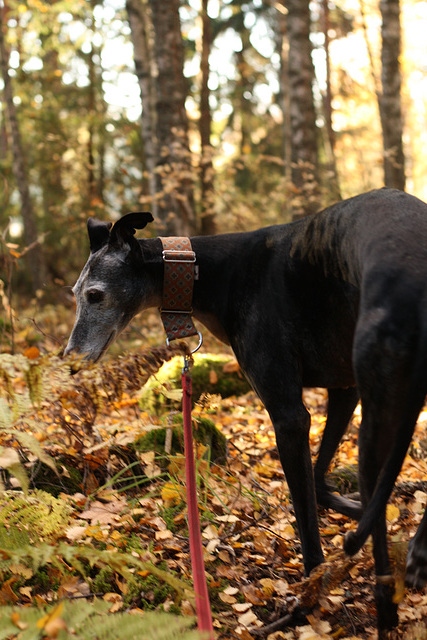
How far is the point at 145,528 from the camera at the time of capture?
170 inches

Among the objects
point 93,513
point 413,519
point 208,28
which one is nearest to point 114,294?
point 93,513

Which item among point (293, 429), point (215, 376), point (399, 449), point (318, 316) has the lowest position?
point (215, 376)

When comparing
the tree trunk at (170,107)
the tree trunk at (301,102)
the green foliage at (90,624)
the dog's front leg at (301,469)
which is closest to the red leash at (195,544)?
the green foliage at (90,624)

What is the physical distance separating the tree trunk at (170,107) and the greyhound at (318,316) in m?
7.13

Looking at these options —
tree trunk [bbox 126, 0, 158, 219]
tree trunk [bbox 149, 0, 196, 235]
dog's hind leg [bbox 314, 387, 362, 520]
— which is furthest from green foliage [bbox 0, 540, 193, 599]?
tree trunk [bbox 126, 0, 158, 219]

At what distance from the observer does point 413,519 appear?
4461 millimetres

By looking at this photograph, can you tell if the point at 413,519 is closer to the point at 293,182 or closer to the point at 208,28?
the point at 293,182

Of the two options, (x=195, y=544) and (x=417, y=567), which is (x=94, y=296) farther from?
(x=417, y=567)

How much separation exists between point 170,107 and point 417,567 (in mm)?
9999

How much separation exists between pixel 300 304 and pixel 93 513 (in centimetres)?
217

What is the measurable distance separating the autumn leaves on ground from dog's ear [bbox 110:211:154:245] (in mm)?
943

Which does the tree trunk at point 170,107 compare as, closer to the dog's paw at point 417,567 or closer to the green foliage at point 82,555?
the green foliage at point 82,555

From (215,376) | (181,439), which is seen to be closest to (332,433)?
(181,439)

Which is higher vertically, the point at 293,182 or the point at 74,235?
the point at 293,182
